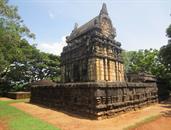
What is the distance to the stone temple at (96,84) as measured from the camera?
1149cm

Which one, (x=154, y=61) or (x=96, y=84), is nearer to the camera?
(x=96, y=84)

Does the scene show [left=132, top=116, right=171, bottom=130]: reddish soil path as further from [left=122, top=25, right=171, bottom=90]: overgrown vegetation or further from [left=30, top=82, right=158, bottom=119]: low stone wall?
[left=122, top=25, right=171, bottom=90]: overgrown vegetation

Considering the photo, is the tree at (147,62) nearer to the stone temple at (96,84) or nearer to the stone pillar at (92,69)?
the stone temple at (96,84)

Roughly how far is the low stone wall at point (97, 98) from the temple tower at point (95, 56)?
382 cm

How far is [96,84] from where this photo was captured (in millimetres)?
10984

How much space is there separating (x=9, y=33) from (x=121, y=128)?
1184 cm

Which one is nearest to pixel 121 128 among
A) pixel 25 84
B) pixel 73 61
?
pixel 73 61

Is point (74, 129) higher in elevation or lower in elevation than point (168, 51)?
lower

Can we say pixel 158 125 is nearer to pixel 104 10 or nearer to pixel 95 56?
pixel 95 56

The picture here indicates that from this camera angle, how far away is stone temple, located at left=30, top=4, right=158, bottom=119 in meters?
11.5

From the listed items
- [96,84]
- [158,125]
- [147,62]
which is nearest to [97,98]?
[96,84]

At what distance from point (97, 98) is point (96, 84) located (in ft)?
2.92

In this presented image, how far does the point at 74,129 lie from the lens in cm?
873

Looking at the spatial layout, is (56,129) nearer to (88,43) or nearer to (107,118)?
(107,118)
